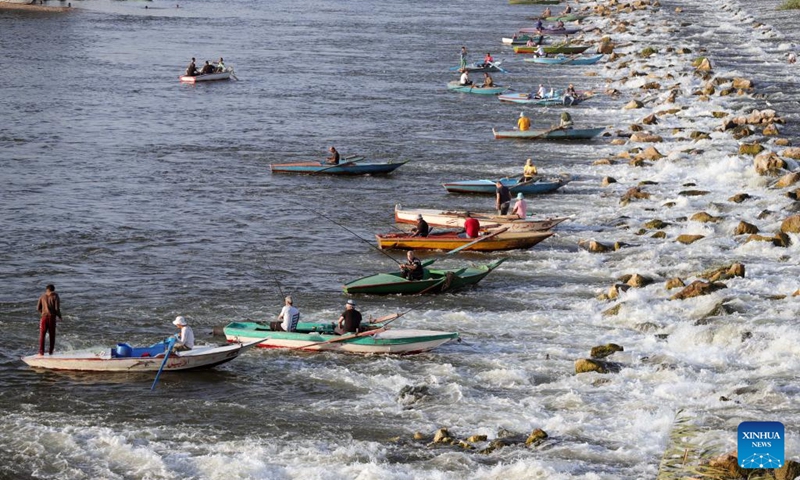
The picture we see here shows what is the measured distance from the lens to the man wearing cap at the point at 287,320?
29.1 metres

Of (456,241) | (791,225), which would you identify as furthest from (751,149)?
(456,241)

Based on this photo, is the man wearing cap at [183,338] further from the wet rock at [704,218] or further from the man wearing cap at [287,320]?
the wet rock at [704,218]

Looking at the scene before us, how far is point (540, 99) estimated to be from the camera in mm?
68062

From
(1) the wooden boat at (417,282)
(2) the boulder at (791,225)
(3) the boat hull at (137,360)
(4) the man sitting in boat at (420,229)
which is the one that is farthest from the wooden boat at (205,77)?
(3) the boat hull at (137,360)

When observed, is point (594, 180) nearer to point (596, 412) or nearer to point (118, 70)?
point (596, 412)

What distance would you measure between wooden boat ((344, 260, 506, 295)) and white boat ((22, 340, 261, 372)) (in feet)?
21.7

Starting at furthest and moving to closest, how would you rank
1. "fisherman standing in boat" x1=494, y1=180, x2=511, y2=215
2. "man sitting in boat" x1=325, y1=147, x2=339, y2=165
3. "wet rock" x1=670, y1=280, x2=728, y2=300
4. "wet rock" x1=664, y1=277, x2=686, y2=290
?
"man sitting in boat" x1=325, y1=147, x2=339, y2=165
"fisherman standing in boat" x1=494, y1=180, x2=511, y2=215
"wet rock" x1=664, y1=277, x2=686, y2=290
"wet rock" x1=670, y1=280, x2=728, y2=300

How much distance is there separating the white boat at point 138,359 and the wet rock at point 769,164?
1026 inches

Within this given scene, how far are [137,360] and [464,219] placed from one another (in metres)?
15.9

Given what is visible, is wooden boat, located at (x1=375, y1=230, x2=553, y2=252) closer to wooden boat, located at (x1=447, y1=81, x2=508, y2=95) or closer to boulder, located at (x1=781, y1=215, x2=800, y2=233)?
boulder, located at (x1=781, y1=215, x2=800, y2=233)

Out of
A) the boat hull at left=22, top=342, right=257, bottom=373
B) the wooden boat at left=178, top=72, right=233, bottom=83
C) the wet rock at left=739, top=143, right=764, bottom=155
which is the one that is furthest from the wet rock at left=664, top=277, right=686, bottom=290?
the wooden boat at left=178, top=72, right=233, bottom=83

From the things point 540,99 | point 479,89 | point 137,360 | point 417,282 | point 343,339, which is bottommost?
point 137,360

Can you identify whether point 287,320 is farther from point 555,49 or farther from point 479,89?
point 555,49

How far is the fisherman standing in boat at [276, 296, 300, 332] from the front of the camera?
29.1m
